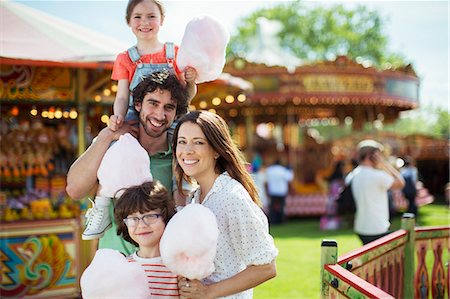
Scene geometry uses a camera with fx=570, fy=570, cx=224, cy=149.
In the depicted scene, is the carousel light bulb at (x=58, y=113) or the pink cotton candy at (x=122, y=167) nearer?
the pink cotton candy at (x=122, y=167)

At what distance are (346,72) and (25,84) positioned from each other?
29.7ft

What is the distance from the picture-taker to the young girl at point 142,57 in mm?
2572

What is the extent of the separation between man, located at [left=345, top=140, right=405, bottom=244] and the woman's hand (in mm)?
3949

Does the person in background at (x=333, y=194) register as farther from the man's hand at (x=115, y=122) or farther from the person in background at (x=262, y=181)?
the man's hand at (x=115, y=122)

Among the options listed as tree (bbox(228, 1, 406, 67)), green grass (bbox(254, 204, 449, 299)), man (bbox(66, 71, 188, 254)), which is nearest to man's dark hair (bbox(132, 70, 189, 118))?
man (bbox(66, 71, 188, 254))

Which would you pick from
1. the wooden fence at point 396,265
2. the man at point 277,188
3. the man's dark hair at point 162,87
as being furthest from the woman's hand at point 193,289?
the man at point 277,188

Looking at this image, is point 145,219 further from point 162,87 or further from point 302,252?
point 302,252

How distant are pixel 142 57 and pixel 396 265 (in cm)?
274

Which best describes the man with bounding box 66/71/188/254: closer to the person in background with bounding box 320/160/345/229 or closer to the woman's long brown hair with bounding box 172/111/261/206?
the woman's long brown hair with bounding box 172/111/261/206

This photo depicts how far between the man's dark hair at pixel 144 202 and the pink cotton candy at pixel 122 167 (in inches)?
2.4

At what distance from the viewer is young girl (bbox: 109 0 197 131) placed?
8.44 ft

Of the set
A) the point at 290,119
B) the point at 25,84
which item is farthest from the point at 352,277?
the point at 290,119

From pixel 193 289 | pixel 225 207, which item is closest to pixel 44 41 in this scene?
pixel 225 207

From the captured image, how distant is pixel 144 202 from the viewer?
2084 mm
